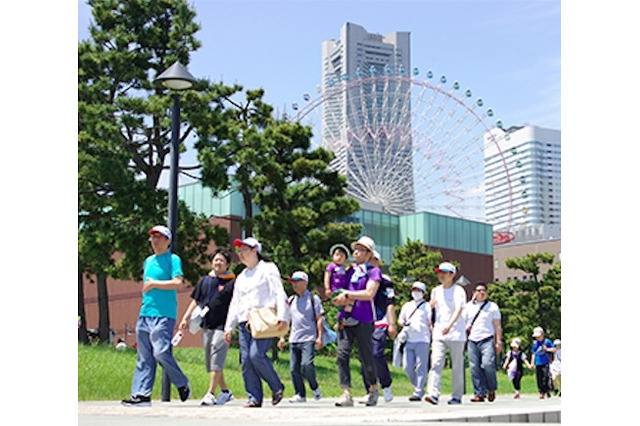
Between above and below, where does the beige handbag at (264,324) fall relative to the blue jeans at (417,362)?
above

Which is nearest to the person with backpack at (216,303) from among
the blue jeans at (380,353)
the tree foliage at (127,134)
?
the blue jeans at (380,353)

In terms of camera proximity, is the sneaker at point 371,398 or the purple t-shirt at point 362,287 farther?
the sneaker at point 371,398

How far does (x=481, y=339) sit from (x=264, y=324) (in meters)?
4.49

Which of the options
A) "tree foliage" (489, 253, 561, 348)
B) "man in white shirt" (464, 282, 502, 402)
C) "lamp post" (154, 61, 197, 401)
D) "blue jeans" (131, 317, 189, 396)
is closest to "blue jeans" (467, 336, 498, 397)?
"man in white shirt" (464, 282, 502, 402)

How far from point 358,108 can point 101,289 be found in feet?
95.6

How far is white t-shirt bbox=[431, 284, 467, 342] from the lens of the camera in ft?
36.5

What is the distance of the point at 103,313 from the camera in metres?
24.2

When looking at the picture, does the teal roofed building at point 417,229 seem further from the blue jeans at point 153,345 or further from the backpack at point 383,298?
the blue jeans at point 153,345

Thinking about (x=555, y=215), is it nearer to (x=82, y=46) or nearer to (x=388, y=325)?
(x=82, y=46)

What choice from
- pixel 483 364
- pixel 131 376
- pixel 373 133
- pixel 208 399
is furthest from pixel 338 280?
pixel 373 133

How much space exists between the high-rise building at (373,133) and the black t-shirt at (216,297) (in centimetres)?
3688

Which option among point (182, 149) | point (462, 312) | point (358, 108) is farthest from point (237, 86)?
point (358, 108)

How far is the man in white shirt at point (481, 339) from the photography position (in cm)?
1205

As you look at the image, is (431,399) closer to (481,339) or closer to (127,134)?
(481,339)
